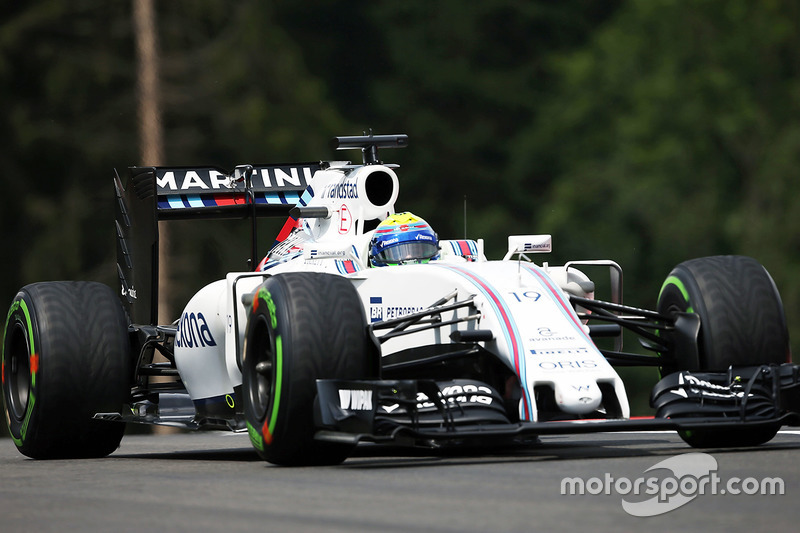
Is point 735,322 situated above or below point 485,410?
above

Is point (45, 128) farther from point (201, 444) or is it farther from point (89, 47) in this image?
point (201, 444)

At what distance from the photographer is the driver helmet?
11.7 m

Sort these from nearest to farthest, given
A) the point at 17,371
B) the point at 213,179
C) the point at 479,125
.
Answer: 1. the point at 17,371
2. the point at 213,179
3. the point at 479,125

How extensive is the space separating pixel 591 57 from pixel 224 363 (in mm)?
24454

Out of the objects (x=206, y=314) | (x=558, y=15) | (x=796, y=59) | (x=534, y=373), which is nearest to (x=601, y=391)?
(x=534, y=373)

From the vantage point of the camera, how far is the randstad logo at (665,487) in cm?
736

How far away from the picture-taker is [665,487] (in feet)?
26.3

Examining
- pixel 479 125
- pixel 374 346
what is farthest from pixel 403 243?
pixel 479 125

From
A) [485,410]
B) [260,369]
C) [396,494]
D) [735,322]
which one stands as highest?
[735,322]

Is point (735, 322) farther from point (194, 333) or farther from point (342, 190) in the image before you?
point (194, 333)

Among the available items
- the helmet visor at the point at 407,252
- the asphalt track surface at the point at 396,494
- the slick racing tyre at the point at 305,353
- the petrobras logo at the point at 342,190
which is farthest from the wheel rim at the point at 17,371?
the slick racing tyre at the point at 305,353

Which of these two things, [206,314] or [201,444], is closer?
[206,314]

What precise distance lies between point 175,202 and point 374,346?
15.3 feet

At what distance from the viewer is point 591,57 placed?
35312 millimetres
